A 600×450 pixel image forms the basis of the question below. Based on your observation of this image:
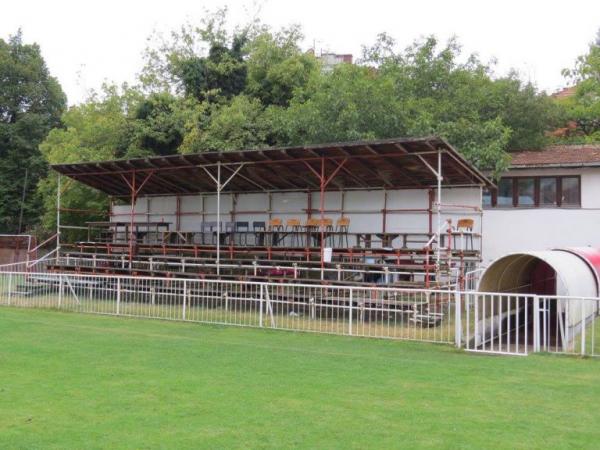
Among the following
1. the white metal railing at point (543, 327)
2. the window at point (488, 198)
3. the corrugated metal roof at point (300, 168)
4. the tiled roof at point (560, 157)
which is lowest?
the white metal railing at point (543, 327)

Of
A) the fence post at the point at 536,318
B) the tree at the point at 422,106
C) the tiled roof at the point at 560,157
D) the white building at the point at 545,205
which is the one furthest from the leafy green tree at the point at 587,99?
the fence post at the point at 536,318

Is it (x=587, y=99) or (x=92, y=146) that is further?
(x=587, y=99)

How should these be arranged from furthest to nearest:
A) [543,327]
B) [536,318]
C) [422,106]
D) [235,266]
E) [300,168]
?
[422,106] → [300,168] → [235,266] → [543,327] → [536,318]

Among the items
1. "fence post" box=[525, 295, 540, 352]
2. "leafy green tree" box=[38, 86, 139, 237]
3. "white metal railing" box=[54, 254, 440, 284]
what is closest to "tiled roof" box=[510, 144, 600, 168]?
"white metal railing" box=[54, 254, 440, 284]

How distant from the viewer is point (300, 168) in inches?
837

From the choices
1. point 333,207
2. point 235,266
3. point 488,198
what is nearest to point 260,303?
point 235,266

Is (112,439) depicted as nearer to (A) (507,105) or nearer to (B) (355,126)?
(B) (355,126)

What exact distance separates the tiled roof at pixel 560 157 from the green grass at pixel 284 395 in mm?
12727

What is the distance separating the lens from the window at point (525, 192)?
2236 centimetres

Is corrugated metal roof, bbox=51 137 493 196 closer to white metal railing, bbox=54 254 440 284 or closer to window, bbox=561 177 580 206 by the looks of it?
white metal railing, bbox=54 254 440 284

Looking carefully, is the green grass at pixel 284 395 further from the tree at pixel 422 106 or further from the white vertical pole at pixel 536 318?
the tree at pixel 422 106

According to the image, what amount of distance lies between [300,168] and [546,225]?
8509 mm

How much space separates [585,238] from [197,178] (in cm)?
1381

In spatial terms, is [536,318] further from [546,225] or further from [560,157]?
[560,157]
